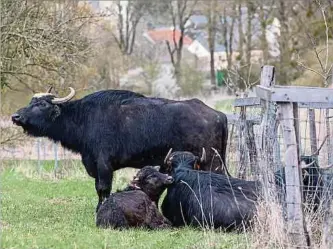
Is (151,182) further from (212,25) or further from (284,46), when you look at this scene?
(212,25)

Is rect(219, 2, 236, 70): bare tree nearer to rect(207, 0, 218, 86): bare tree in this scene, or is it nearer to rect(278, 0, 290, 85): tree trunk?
rect(207, 0, 218, 86): bare tree

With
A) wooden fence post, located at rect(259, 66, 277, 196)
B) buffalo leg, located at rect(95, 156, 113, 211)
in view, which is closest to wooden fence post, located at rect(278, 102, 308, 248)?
wooden fence post, located at rect(259, 66, 277, 196)

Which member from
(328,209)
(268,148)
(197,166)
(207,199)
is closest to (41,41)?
(197,166)

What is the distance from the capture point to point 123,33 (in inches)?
2552

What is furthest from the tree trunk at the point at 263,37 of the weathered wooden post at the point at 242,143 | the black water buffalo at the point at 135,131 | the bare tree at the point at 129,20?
the black water buffalo at the point at 135,131

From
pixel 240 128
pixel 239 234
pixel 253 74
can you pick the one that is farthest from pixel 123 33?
pixel 239 234

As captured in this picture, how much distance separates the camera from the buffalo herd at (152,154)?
1095 centimetres

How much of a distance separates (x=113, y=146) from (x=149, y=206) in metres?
2.08

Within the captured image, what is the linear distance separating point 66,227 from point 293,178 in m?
3.66

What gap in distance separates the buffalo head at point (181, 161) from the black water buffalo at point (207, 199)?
0.02 m

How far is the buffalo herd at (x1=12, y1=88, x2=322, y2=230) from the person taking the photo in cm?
1095

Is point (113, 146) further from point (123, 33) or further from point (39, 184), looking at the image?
point (123, 33)

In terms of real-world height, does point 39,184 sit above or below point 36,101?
below

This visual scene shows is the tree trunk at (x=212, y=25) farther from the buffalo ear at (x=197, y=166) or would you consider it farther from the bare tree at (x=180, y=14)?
the buffalo ear at (x=197, y=166)
